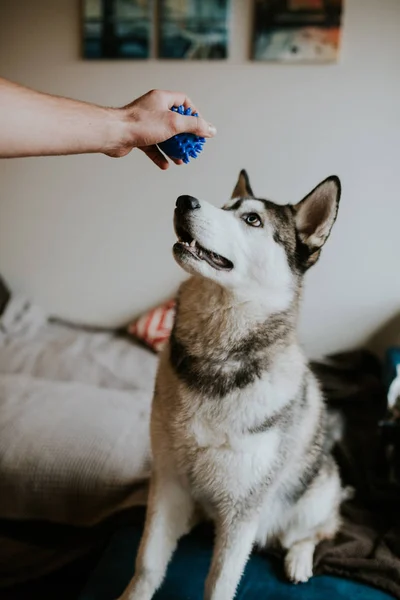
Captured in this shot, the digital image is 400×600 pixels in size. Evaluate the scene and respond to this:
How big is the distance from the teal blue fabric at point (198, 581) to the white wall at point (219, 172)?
5.20 feet

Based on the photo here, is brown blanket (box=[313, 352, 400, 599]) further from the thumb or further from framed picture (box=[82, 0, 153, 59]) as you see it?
framed picture (box=[82, 0, 153, 59])

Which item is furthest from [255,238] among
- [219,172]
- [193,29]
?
[193,29]

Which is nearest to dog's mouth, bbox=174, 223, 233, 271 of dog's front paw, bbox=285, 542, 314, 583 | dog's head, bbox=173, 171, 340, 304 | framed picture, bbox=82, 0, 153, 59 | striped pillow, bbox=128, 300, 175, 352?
dog's head, bbox=173, 171, 340, 304

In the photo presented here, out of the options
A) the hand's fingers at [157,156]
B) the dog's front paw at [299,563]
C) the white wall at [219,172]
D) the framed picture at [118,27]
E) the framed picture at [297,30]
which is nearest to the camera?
the hand's fingers at [157,156]

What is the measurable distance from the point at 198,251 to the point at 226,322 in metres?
0.21

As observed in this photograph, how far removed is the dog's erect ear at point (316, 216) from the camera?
139 centimetres

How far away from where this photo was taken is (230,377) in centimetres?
136

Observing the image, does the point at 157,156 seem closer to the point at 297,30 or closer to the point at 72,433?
the point at 72,433

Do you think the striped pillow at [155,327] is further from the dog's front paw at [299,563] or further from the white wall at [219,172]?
the dog's front paw at [299,563]

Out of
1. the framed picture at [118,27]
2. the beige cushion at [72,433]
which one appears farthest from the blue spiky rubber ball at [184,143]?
the framed picture at [118,27]

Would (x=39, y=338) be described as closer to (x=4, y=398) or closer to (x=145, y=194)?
(x=4, y=398)

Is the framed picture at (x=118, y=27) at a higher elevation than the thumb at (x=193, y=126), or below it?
higher

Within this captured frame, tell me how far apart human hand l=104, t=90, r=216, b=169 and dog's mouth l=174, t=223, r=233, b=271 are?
0.73 ft

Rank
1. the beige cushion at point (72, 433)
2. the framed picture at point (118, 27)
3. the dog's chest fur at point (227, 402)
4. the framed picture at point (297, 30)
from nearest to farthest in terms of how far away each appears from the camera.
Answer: the dog's chest fur at point (227, 402), the beige cushion at point (72, 433), the framed picture at point (297, 30), the framed picture at point (118, 27)
